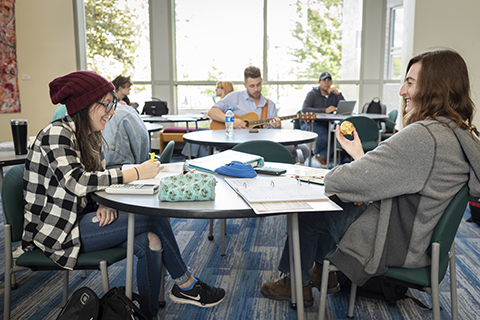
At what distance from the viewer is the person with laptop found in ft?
20.1

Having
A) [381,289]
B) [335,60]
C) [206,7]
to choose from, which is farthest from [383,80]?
[381,289]

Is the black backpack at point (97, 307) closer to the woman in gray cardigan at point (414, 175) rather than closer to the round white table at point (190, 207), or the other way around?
the round white table at point (190, 207)

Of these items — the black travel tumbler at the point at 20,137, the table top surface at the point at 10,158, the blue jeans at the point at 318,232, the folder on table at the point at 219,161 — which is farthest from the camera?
the black travel tumbler at the point at 20,137

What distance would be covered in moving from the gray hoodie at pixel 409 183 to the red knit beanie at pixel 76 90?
108cm

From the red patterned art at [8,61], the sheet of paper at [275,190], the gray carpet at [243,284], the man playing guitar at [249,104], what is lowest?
the gray carpet at [243,284]

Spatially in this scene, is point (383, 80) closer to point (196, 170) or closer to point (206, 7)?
point (206, 7)

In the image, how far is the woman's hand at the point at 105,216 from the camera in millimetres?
1659

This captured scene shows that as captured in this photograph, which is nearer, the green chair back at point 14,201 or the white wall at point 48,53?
the green chair back at point 14,201

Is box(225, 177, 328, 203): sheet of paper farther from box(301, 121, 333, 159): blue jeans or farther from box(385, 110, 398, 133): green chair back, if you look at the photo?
box(385, 110, 398, 133): green chair back

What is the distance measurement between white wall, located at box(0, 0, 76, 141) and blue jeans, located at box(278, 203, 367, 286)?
7375mm

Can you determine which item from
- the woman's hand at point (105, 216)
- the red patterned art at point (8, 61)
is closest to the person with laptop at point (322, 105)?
the woman's hand at point (105, 216)

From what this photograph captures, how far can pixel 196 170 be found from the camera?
2.01 meters

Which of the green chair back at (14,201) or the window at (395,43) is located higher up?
the window at (395,43)

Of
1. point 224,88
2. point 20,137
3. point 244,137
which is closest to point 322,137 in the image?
point 224,88
